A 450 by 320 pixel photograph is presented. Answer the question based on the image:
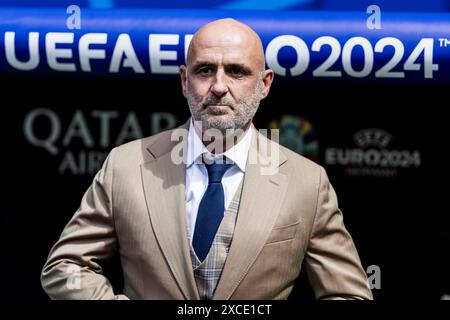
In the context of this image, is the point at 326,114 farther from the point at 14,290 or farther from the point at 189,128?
the point at 14,290

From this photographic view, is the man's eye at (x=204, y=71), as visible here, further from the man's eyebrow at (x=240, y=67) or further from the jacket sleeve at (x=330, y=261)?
the jacket sleeve at (x=330, y=261)

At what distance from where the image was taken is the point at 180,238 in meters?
3.18

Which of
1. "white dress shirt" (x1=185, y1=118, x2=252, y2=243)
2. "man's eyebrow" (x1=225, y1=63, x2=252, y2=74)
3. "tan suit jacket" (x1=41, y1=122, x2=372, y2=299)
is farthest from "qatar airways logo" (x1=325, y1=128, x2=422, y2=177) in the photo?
"man's eyebrow" (x1=225, y1=63, x2=252, y2=74)

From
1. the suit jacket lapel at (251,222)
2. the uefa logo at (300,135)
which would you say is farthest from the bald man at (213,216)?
the uefa logo at (300,135)

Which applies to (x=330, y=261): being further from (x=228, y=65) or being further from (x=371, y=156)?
(x=371, y=156)

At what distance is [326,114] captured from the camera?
483cm

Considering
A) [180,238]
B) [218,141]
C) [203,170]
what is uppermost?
[218,141]

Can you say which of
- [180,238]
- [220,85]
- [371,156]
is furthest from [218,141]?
[371,156]

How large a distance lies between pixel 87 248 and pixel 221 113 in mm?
647

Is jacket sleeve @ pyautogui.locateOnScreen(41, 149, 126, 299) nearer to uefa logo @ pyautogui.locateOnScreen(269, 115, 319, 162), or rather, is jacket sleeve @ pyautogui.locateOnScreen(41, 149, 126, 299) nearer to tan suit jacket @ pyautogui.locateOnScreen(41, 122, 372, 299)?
tan suit jacket @ pyautogui.locateOnScreen(41, 122, 372, 299)

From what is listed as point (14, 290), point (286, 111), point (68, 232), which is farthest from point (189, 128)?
point (14, 290)

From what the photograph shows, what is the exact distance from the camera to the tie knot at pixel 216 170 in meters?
3.29

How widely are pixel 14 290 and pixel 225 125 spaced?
2.26 metres

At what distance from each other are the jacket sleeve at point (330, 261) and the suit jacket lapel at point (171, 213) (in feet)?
1.50
